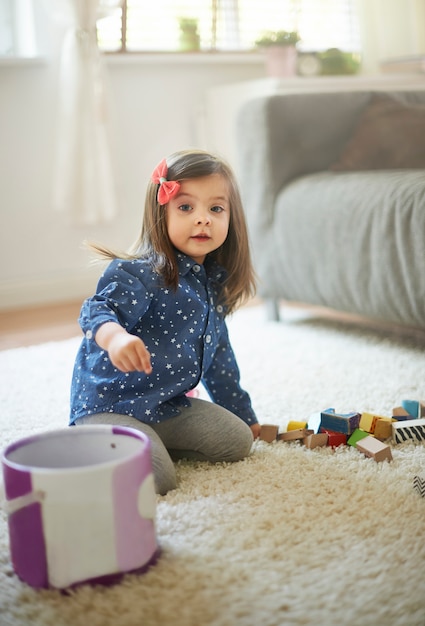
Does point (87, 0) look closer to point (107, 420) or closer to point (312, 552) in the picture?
point (107, 420)

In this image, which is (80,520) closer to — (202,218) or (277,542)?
(277,542)

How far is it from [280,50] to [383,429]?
207 centimetres

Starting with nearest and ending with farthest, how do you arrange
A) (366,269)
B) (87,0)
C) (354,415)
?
(354,415), (366,269), (87,0)

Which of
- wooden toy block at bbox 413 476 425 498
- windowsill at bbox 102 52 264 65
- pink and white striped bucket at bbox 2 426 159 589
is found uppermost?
windowsill at bbox 102 52 264 65

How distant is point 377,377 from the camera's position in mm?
1729

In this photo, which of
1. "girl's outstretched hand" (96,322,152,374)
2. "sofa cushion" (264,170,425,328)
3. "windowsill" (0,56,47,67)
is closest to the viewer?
"girl's outstretched hand" (96,322,152,374)

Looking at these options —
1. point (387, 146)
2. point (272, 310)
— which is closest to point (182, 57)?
point (387, 146)

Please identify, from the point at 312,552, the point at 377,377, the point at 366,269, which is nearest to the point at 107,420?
the point at 312,552

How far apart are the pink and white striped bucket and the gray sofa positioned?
113cm

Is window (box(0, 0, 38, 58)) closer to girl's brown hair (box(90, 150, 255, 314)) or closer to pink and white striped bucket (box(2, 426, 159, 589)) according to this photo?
girl's brown hair (box(90, 150, 255, 314))

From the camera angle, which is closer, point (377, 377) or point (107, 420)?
point (107, 420)

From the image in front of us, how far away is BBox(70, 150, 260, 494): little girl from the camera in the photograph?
4.04 feet

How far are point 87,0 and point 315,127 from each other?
997 millimetres

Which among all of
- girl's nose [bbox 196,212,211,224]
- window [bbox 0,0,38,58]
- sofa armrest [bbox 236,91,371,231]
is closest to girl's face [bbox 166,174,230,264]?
girl's nose [bbox 196,212,211,224]
